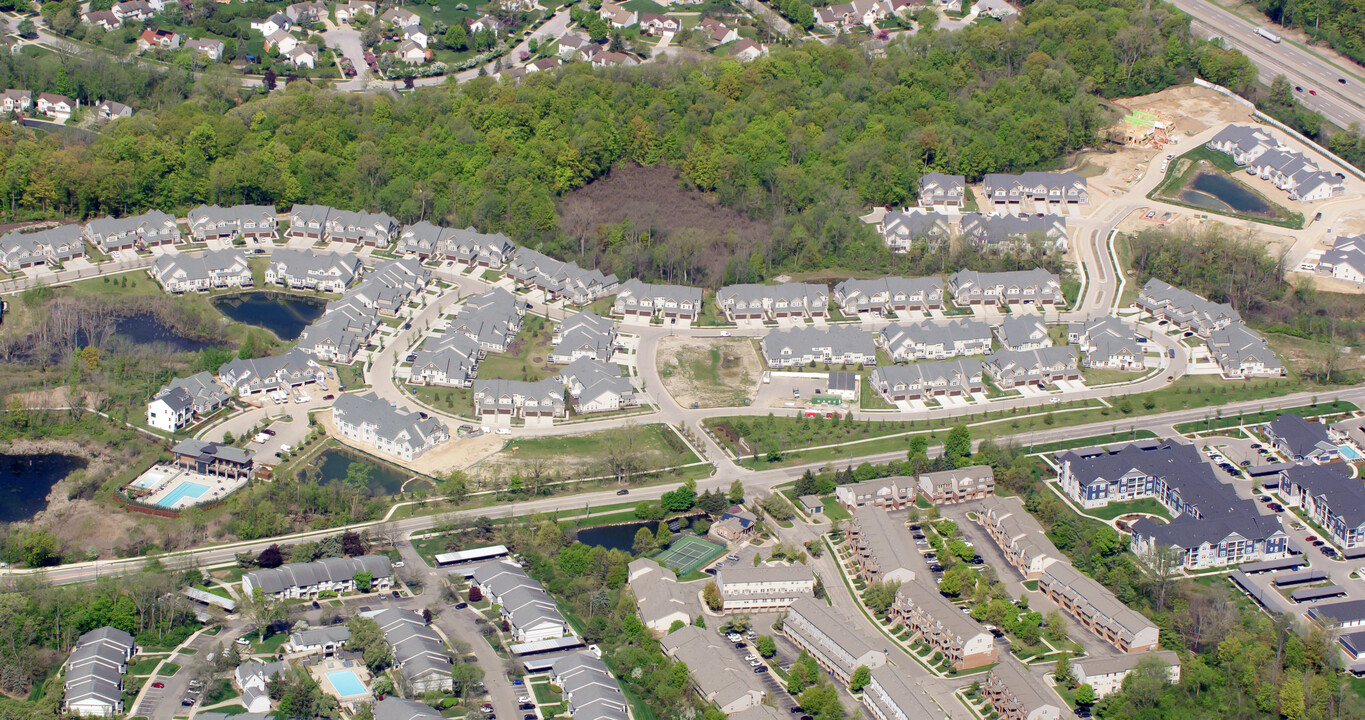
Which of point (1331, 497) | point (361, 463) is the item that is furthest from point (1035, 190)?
point (361, 463)

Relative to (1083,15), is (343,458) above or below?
below

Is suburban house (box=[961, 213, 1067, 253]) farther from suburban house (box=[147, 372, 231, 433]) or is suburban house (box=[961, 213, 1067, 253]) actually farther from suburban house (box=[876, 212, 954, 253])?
suburban house (box=[147, 372, 231, 433])

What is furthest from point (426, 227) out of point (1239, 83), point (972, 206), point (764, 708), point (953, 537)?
point (1239, 83)

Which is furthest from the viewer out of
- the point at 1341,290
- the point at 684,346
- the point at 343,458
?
the point at 1341,290

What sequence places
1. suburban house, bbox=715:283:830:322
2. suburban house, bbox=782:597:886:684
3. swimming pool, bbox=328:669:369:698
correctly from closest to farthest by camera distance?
swimming pool, bbox=328:669:369:698, suburban house, bbox=782:597:886:684, suburban house, bbox=715:283:830:322

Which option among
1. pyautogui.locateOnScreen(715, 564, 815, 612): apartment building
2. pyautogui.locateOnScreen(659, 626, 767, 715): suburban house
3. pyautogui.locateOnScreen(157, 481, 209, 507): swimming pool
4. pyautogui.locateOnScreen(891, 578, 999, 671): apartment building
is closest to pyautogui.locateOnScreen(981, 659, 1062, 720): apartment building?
pyautogui.locateOnScreen(891, 578, 999, 671): apartment building

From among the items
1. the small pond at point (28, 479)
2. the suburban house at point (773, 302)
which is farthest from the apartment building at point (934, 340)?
Result: the small pond at point (28, 479)

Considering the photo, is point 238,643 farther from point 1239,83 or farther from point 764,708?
point 1239,83
